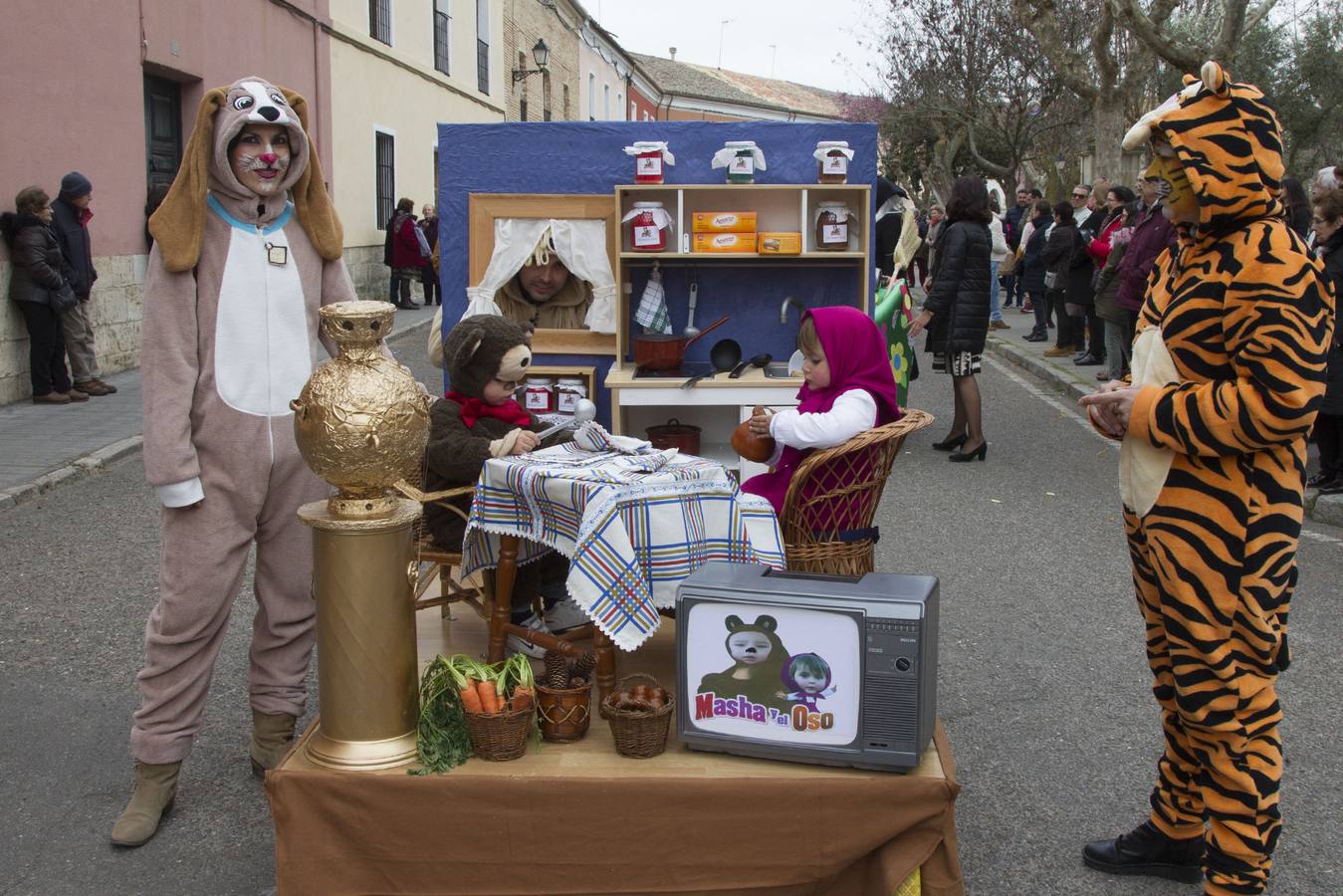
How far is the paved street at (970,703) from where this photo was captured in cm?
341

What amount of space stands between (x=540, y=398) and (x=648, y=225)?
1.17 m

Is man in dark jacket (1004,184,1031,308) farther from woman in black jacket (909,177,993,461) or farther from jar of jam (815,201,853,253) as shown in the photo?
jar of jam (815,201,853,253)

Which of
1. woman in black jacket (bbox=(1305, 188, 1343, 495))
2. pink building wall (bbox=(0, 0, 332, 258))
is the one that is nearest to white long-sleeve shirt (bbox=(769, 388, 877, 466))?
woman in black jacket (bbox=(1305, 188, 1343, 495))

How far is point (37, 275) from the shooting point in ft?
34.1

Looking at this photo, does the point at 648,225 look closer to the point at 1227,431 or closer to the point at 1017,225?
the point at 1227,431

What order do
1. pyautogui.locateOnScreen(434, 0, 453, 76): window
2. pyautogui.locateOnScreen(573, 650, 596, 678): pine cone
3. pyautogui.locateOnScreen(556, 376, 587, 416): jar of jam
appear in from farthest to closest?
1. pyautogui.locateOnScreen(434, 0, 453, 76): window
2. pyautogui.locateOnScreen(556, 376, 587, 416): jar of jam
3. pyautogui.locateOnScreen(573, 650, 596, 678): pine cone

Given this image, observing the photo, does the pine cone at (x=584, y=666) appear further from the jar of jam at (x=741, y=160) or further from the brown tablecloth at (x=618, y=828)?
the jar of jam at (x=741, y=160)

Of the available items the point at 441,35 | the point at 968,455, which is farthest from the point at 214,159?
the point at 441,35

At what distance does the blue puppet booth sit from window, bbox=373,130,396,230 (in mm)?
14542

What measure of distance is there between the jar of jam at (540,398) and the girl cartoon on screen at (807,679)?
418cm

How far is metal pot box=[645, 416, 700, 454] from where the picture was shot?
7.35m

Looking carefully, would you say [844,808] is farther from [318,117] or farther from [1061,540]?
[318,117]

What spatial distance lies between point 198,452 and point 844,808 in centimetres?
194

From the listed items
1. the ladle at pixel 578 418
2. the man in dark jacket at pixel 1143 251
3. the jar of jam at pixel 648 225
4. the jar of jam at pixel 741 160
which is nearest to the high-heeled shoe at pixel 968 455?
the man in dark jacket at pixel 1143 251
